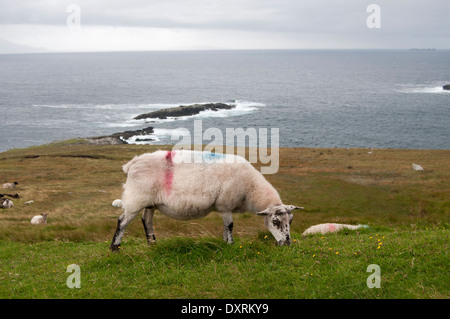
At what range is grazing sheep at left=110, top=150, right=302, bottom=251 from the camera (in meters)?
10.9

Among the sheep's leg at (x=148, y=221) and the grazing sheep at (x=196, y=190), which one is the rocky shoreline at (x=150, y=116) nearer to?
the sheep's leg at (x=148, y=221)

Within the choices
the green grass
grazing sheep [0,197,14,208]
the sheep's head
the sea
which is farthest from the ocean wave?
the green grass

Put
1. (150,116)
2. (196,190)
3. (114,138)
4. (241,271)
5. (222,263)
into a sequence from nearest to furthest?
(241,271) < (222,263) < (196,190) < (114,138) < (150,116)

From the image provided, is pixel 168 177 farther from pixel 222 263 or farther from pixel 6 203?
pixel 6 203

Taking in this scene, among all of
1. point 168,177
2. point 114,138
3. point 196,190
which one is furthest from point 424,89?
point 168,177

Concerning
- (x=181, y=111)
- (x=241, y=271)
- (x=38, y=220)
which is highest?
(x=181, y=111)

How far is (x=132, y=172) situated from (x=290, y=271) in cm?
502

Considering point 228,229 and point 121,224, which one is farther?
point 121,224

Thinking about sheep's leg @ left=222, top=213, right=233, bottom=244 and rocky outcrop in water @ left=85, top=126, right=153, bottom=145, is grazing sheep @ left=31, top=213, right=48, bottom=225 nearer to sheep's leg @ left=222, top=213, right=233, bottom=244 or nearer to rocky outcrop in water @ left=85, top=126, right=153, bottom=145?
sheep's leg @ left=222, top=213, right=233, bottom=244

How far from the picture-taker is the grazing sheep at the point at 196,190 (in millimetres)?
10930

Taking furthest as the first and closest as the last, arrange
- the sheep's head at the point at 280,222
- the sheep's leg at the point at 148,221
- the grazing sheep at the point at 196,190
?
the sheep's leg at the point at 148,221 < the sheep's head at the point at 280,222 < the grazing sheep at the point at 196,190

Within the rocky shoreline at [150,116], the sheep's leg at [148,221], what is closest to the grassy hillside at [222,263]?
the sheep's leg at [148,221]

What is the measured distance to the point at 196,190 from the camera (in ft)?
35.7
